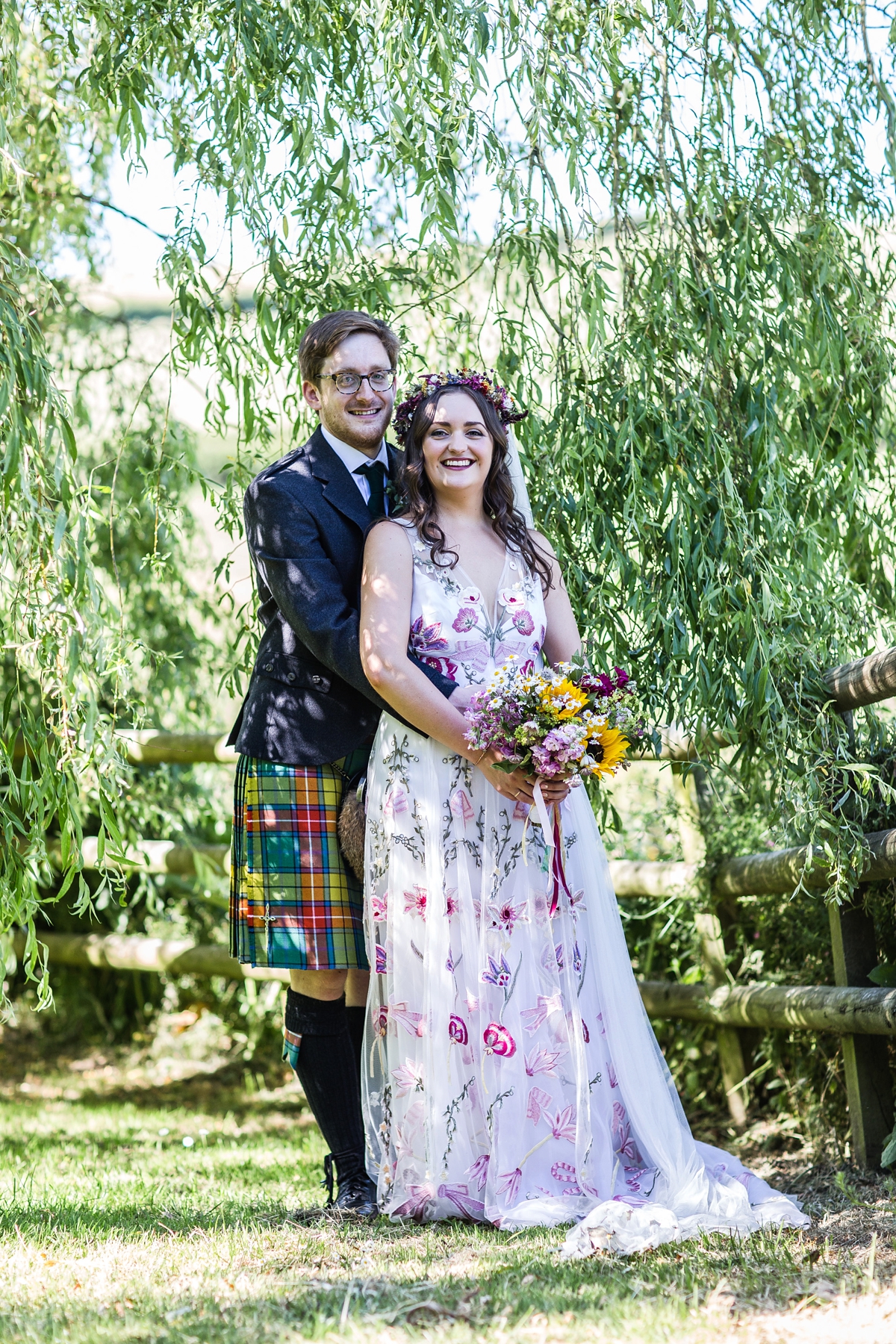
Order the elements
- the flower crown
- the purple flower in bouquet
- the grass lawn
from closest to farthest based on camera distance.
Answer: the grass lawn → the purple flower in bouquet → the flower crown

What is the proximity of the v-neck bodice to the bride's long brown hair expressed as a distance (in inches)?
1.4

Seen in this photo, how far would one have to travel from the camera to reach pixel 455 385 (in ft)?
9.70

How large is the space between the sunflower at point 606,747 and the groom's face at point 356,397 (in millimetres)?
885

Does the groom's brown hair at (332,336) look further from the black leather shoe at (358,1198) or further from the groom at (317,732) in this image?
the black leather shoe at (358,1198)

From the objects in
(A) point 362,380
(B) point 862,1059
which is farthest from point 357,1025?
(A) point 362,380

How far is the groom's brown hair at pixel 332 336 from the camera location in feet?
9.66

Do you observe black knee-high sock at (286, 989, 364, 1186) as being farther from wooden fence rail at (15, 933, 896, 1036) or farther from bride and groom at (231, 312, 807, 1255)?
wooden fence rail at (15, 933, 896, 1036)

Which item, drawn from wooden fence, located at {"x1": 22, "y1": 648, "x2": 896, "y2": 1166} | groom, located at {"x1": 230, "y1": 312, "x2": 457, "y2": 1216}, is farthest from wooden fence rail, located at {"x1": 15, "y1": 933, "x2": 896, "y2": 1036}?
groom, located at {"x1": 230, "y1": 312, "x2": 457, "y2": 1216}

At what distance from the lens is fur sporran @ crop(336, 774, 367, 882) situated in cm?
289

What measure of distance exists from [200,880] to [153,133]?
2761mm

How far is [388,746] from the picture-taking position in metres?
2.86

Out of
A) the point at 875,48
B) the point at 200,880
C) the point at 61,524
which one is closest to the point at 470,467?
the point at 61,524

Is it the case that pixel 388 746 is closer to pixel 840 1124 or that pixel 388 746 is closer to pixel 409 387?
pixel 409 387

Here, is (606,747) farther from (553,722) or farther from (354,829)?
(354,829)
